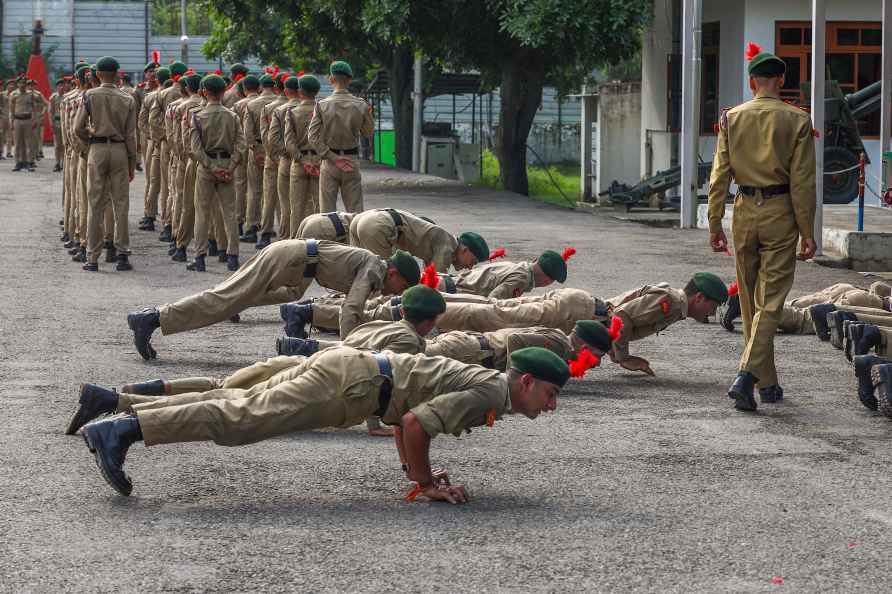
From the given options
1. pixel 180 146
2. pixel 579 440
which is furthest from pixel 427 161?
pixel 579 440

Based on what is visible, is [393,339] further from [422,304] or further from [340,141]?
[340,141]

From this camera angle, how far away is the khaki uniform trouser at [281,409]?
6.07 metres

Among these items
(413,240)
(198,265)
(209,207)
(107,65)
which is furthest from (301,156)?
(413,240)

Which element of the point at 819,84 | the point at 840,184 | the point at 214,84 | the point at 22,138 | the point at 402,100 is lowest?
the point at 840,184

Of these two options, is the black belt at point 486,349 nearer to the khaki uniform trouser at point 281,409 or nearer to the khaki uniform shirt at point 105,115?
the khaki uniform trouser at point 281,409

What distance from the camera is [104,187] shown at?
14859 millimetres

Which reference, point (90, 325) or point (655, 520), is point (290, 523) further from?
point (90, 325)

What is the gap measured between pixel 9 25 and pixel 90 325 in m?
54.1

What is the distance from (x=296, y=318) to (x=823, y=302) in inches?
163

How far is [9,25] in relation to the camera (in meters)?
61.7

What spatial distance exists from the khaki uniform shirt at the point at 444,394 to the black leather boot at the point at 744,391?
104 inches

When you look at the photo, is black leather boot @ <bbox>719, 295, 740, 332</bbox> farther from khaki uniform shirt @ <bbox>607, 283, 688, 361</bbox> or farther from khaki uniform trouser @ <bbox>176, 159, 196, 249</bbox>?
khaki uniform trouser @ <bbox>176, 159, 196, 249</bbox>

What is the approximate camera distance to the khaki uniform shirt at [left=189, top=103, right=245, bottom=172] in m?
14.7

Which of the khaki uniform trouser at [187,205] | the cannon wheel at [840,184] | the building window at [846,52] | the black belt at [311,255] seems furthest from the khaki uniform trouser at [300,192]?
the building window at [846,52]
